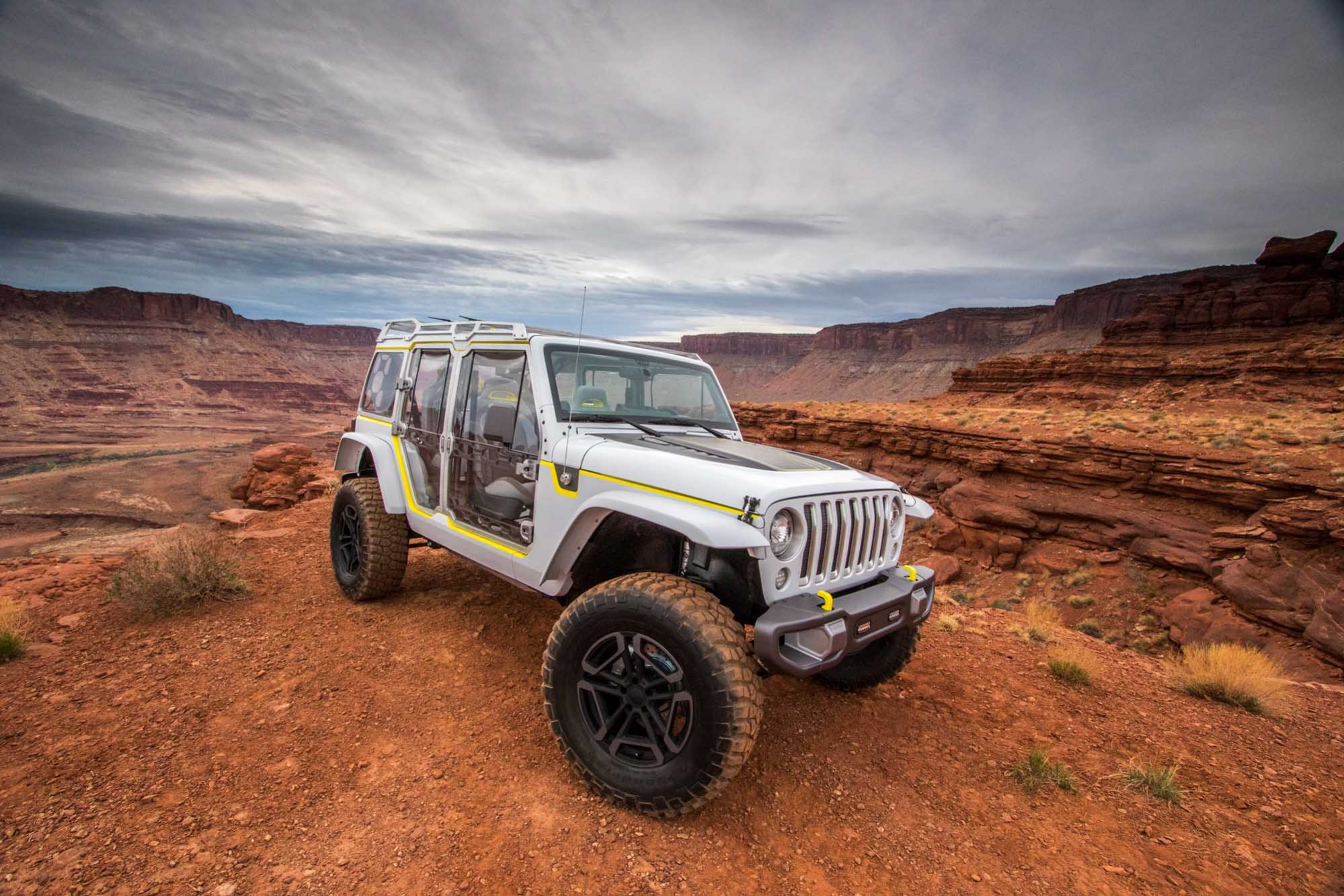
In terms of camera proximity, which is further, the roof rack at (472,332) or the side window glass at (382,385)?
the side window glass at (382,385)

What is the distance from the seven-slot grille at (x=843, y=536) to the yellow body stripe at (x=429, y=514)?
175 centimetres

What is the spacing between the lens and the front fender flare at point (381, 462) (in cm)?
446

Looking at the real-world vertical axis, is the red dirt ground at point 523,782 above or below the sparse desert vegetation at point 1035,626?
above

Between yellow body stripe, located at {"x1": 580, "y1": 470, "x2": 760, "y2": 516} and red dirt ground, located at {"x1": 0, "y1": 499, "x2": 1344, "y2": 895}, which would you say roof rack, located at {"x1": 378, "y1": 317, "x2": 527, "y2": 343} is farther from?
red dirt ground, located at {"x1": 0, "y1": 499, "x2": 1344, "y2": 895}

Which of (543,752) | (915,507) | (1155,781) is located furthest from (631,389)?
(1155,781)

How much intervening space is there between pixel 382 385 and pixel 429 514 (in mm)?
1697

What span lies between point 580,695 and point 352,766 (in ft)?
4.01

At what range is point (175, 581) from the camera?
175 inches

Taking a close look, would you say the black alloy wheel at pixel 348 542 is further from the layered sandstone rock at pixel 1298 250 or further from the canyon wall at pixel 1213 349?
the layered sandstone rock at pixel 1298 250

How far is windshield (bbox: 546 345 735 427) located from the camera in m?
3.57

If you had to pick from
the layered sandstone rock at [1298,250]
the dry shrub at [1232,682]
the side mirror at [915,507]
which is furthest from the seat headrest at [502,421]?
the layered sandstone rock at [1298,250]

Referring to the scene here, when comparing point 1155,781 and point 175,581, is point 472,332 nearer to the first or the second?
point 175,581

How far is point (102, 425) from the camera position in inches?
2475

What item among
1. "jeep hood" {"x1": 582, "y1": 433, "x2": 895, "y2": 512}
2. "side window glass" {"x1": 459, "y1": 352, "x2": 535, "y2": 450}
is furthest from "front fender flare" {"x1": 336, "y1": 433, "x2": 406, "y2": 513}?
"jeep hood" {"x1": 582, "y1": 433, "x2": 895, "y2": 512}
